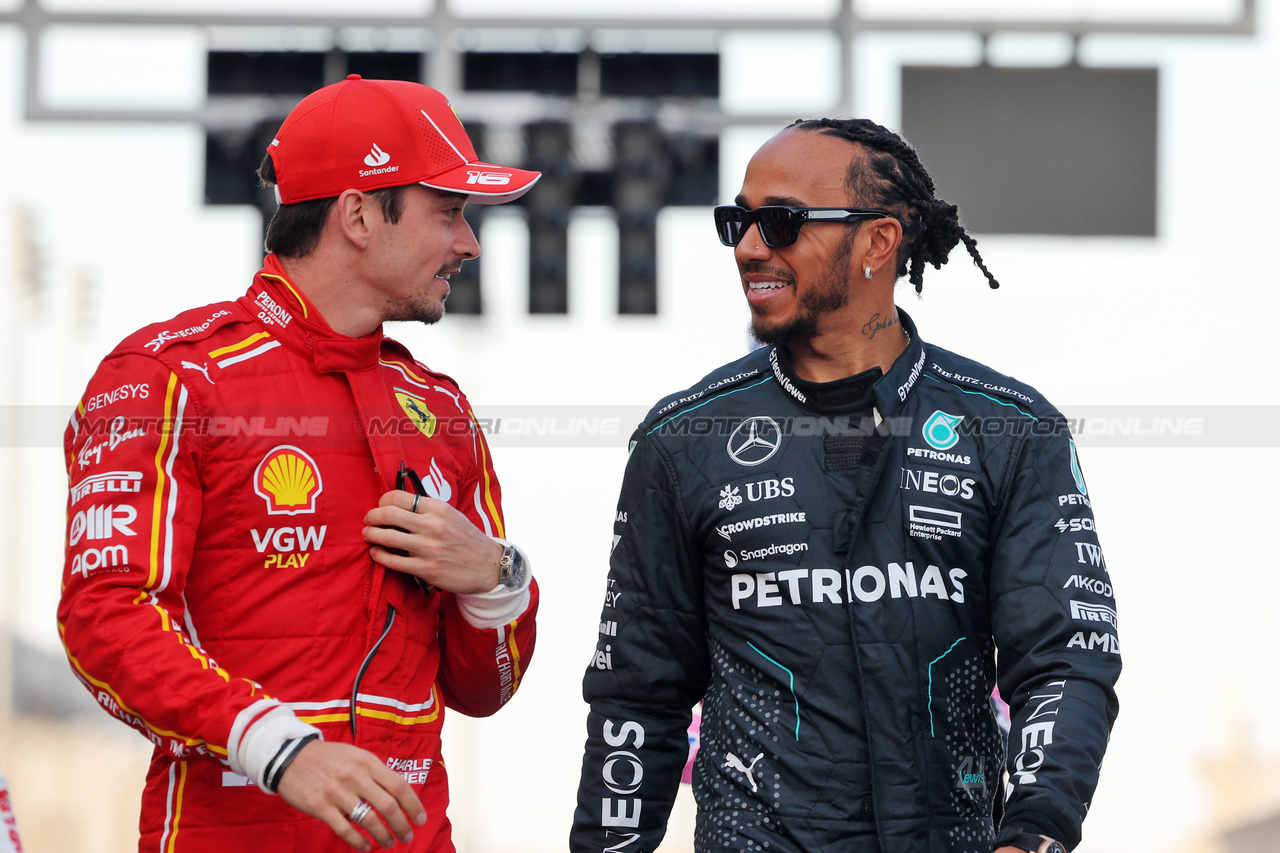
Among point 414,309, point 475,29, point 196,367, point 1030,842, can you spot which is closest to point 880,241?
point 414,309

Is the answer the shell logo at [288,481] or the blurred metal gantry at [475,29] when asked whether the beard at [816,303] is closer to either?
the shell logo at [288,481]

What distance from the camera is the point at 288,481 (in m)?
2.19

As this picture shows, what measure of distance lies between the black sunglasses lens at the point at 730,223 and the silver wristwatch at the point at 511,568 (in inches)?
27.9

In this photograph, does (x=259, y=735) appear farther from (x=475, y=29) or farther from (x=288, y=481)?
(x=475, y=29)

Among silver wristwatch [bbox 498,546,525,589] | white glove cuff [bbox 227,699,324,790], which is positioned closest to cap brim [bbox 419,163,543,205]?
silver wristwatch [bbox 498,546,525,589]

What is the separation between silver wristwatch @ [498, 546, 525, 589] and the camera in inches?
90.8

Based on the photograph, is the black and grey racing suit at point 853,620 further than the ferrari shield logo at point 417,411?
No

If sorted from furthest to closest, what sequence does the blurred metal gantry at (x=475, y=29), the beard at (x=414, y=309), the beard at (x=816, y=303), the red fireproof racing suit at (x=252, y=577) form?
the blurred metal gantry at (x=475, y=29)
the beard at (x=816, y=303)
the beard at (x=414, y=309)
the red fireproof racing suit at (x=252, y=577)

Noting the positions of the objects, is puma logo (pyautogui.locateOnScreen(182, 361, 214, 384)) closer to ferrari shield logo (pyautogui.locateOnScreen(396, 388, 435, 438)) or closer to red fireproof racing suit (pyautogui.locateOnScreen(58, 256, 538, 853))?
red fireproof racing suit (pyautogui.locateOnScreen(58, 256, 538, 853))

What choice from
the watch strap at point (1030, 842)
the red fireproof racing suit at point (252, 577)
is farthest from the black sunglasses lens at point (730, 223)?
the watch strap at point (1030, 842)

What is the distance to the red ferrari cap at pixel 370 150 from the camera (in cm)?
239

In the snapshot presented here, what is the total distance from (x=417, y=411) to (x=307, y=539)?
1.17 ft

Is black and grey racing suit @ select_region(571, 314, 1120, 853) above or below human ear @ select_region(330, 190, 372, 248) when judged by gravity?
below

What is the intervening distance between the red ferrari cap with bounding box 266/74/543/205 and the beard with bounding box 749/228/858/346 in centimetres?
52
